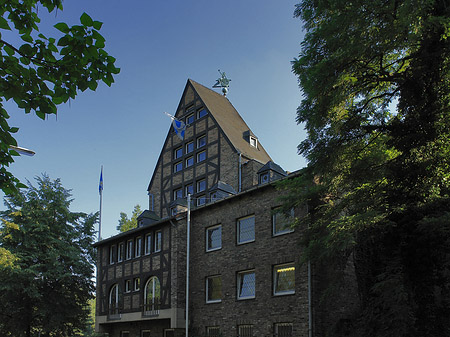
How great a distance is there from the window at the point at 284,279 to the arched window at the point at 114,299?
473 inches

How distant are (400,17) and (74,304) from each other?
3088 cm

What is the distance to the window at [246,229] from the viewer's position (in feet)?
79.3

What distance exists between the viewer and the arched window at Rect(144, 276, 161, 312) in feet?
90.0

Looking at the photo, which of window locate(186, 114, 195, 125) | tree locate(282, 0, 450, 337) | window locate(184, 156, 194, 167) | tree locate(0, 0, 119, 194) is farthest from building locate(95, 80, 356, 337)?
tree locate(0, 0, 119, 194)

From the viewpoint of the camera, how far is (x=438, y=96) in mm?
14422

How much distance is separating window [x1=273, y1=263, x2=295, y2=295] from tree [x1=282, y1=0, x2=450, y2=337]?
4799 mm

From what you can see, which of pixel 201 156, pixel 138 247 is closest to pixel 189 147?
pixel 201 156

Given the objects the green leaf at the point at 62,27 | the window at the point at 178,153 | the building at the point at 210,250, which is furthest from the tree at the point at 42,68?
the window at the point at 178,153

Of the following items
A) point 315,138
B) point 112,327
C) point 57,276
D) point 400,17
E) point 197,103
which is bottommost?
point 112,327

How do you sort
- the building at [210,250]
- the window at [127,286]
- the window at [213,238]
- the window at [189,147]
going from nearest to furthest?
1. the building at [210,250]
2. the window at [213,238]
3. the window at [127,286]
4. the window at [189,147]

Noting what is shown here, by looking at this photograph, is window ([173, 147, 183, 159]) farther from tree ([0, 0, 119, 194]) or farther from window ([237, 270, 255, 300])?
tree ([0, 0, 119, 194])

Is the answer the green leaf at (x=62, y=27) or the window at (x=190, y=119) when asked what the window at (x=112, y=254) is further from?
the green leaf at (x=62, y=27)

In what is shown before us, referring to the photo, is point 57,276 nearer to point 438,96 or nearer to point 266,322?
point 266,322

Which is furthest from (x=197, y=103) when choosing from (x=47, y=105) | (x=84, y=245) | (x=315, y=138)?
(x=47, y=105)
